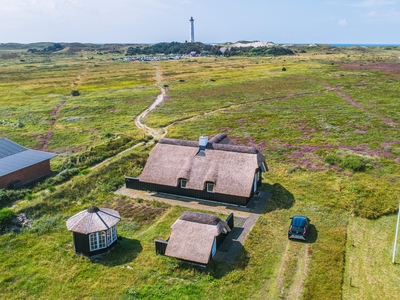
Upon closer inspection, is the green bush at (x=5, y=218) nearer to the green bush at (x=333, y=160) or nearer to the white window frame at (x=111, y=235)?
the white window frame at (x=111, y=235)

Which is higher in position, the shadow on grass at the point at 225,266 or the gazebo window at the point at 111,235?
the gazebo window at the point at 111,235

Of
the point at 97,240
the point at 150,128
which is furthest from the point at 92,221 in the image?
the point at 150,128

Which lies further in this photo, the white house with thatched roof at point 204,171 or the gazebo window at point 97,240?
the white house with thatched roof at point 204,171

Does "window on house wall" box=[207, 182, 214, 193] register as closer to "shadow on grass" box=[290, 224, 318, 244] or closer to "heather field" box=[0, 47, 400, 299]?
"heather field" box=[0, 47, 400, 299]

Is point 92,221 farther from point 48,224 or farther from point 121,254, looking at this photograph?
point 48,224

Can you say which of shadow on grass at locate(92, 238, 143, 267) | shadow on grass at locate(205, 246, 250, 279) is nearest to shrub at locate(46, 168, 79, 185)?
→ shadow on grass at locate(92, 238, 143, 267)

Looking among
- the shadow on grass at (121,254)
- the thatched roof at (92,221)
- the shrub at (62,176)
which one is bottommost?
the shadow on grass at (121,254)

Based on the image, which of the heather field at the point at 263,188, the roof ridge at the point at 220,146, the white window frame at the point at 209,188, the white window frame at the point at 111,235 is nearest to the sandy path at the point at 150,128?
the heather field at the point at 263,188

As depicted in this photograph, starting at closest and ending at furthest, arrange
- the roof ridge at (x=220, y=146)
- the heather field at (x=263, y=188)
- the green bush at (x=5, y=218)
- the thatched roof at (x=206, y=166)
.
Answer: the heather field at (x=263, y=188)
the green bush at (x=5, y=218)
the thatched roof at (x=206, y=166)
the roof ridge at (x=220, y=146)
